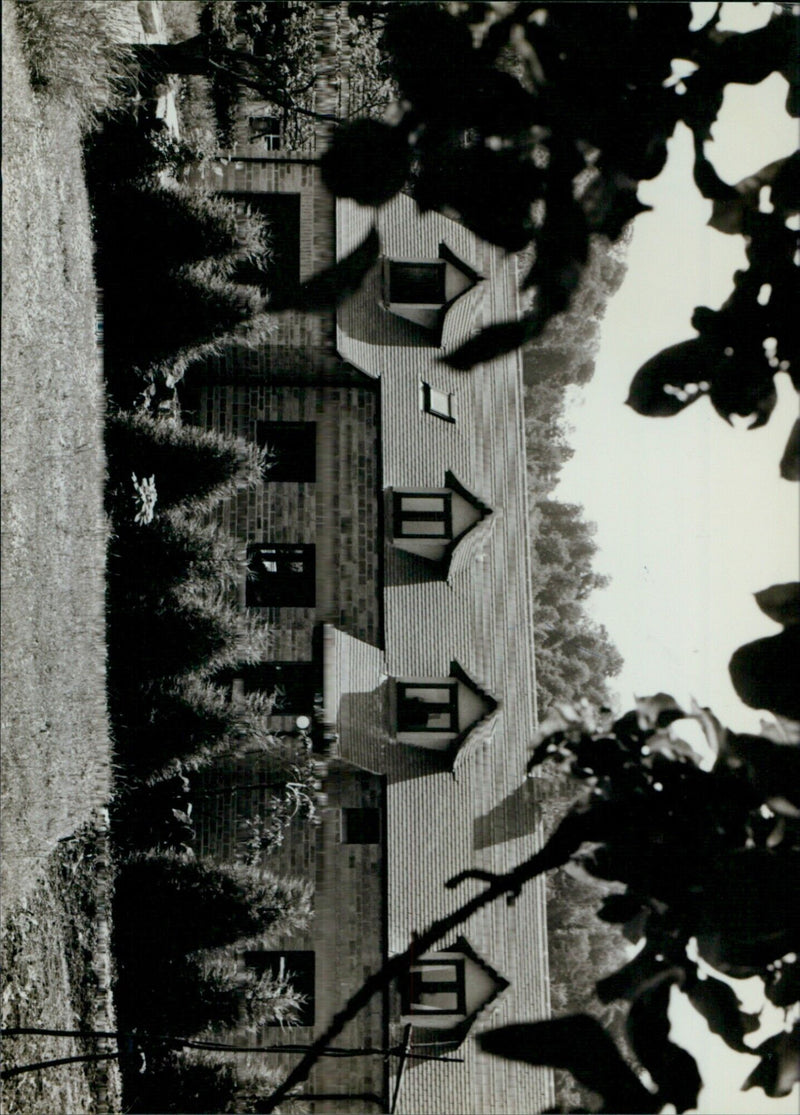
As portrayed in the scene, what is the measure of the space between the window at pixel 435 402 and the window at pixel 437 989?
7.69 meters

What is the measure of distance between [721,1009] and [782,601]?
3.54ft

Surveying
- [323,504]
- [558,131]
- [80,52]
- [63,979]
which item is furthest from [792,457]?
[323,504]

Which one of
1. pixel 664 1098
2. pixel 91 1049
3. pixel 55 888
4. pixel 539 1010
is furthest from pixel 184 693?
pixel 664 1098

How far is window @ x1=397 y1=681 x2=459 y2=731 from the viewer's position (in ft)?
47.7

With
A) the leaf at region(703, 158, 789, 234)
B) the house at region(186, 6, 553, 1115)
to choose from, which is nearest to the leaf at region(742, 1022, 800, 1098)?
the leaf at region(703, 158, 789, 234)

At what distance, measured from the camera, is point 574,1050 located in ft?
6.65

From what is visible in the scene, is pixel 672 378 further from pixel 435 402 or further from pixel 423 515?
pixel 435 402

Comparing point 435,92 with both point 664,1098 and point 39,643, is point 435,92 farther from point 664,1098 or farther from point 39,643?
point 39,643

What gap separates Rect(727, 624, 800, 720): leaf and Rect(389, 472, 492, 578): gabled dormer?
12302 millimetres

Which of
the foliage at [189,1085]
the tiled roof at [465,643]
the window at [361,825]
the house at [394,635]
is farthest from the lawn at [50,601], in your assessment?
the tiled roof at [465,643]

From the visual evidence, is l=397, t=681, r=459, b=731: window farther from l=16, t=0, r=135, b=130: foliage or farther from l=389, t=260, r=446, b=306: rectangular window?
l=16, t=0, r=135, b=130: foliage

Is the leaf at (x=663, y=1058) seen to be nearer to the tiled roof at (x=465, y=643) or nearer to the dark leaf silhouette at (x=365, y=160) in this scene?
the dark leaf silhouette at (x=365, y=160)

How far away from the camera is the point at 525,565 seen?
15.8m

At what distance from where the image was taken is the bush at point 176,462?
12.5 meters
